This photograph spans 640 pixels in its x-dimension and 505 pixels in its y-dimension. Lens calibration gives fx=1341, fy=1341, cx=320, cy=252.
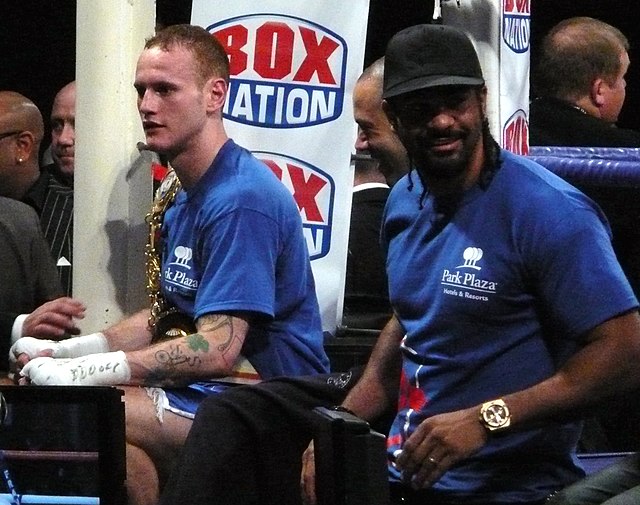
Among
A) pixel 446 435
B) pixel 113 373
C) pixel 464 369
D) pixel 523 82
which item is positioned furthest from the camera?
pixel 523 82

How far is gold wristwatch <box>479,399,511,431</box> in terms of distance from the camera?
215 cm

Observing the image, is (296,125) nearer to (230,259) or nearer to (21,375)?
(230,259)

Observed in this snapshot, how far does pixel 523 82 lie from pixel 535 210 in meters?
1.29

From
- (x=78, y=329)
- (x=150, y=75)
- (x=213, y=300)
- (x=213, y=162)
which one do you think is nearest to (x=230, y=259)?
(x=213, y=300)

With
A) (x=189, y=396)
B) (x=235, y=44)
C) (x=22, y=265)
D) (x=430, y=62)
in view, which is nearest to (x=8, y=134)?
(x=22, y=265)

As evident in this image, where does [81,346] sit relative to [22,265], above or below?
below

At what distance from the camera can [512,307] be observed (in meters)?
2.28

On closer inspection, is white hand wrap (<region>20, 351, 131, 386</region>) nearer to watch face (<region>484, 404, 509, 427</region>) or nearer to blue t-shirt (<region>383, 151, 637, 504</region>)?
blue t-shirt (<region>383, 151, 637, 504</region>)

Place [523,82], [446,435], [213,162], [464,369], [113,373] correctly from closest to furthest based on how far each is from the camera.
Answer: [446,435] → [464,369] → [113,373] → [213,162] → [523,82]

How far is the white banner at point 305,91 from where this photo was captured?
3.48 m

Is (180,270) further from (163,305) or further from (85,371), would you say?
(85,371)

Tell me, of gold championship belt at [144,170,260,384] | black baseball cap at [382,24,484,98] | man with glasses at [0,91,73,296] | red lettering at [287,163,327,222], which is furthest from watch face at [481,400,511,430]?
man with glasses at [0,91,73,296]

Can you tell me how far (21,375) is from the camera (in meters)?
3.01

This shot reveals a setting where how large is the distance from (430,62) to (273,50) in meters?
1.22
